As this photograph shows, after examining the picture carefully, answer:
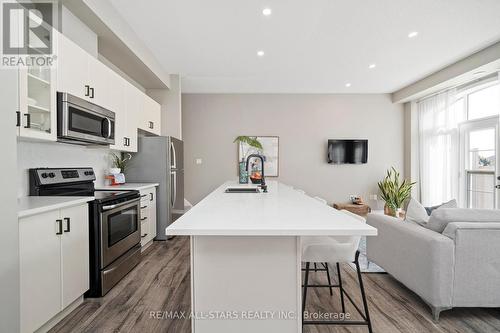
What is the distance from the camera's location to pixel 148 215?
11.4 ft

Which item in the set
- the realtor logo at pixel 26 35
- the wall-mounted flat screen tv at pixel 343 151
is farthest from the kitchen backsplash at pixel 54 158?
the wall-mounted flat screen tv at pixel 343 151

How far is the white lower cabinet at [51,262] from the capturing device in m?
1.51

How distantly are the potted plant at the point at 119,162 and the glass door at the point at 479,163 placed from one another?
5630mm

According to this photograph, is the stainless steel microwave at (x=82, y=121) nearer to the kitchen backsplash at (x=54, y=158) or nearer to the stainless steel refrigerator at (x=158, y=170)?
the kitchen backsplash at (x=54, y=158)

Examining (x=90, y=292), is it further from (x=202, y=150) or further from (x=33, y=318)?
(x=202, y=150)

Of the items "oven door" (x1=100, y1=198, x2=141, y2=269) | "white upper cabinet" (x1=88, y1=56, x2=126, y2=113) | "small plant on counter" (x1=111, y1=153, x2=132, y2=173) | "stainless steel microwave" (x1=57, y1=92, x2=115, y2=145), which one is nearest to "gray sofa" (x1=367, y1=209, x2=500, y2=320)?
"oven door" (x1=100, y1=198, x2=141, y2=269)

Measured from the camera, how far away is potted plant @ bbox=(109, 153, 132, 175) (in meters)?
3.44

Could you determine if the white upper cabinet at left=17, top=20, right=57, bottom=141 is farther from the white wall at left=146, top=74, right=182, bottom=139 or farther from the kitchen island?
the white wall at left=146, top=74, right=182, bottom=139

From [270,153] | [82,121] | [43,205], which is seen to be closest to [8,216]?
[43,205]

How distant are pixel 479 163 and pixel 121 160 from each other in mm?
5866

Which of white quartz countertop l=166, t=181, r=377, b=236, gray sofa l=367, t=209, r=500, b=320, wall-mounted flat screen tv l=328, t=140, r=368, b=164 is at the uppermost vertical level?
wall-mounted flat screen tv l=328, t=140, r=368, b=164

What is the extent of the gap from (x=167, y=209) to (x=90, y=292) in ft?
5.64

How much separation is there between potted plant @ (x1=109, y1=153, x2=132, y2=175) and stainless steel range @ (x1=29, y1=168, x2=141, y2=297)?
1.85 ft

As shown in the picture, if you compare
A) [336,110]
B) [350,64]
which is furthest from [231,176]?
[350,64]
